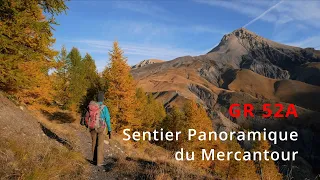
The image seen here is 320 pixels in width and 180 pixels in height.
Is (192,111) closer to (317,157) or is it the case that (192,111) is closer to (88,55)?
(88,55)

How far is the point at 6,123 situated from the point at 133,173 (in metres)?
5.68

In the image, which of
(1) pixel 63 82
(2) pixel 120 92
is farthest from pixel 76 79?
(2) pixel 120 92

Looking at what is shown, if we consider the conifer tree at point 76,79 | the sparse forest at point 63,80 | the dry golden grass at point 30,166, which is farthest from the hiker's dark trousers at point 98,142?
the conifer tree at point 76,79

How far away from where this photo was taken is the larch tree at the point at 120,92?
1041 inches

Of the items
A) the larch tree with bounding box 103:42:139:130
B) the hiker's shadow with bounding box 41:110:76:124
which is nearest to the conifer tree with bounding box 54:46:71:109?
the hiker's shadow with bounding box 41:110:76:124

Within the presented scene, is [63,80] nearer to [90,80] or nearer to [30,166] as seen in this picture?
[90,80]

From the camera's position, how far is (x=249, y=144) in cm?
11150

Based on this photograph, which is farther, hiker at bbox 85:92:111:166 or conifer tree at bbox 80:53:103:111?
conifer tree at bbox 80:53:103:111

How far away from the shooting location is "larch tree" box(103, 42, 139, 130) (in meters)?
26.4

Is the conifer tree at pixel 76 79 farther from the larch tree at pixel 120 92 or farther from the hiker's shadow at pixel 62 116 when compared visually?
the larch tree at pixel 120 92

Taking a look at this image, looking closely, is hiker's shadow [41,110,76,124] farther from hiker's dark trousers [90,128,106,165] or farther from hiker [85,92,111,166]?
hiker [85,92,111,166]

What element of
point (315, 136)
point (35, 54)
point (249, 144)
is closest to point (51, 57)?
point (35, 54)

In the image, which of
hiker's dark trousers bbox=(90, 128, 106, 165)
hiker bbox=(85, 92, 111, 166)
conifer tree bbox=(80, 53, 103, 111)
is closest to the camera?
hiker bbox=(85, 92, 111, 166)

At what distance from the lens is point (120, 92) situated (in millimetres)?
26406
